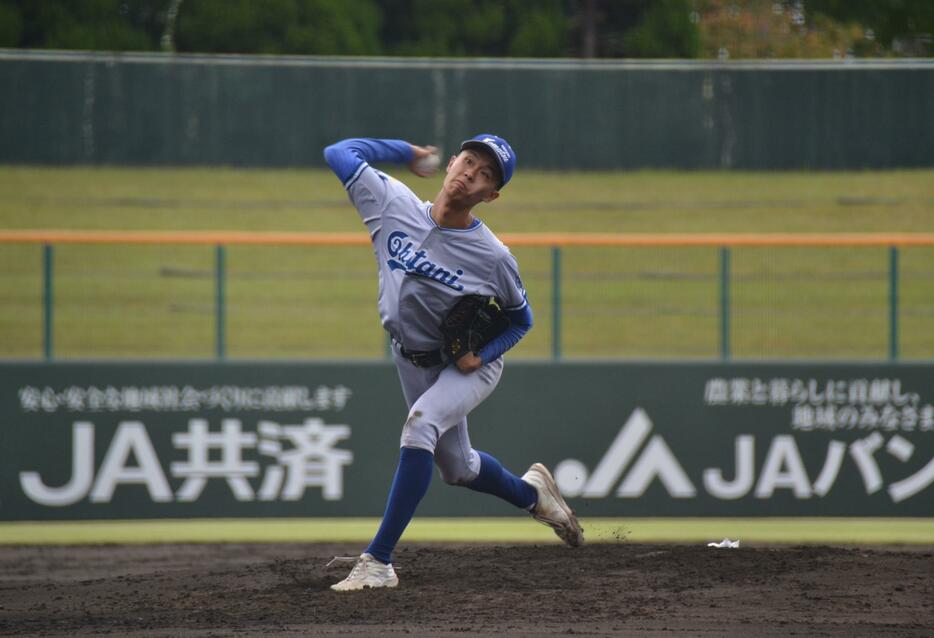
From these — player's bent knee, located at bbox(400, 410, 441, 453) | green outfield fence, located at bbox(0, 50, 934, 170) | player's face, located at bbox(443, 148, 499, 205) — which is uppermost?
green outfield fence, located at bbox(0, 50, 934, 170)

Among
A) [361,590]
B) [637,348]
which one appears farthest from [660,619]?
[637,348]

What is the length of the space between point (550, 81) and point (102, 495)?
9309mm

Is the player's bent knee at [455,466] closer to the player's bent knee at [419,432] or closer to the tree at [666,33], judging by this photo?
the player's bent knee at [419,432]

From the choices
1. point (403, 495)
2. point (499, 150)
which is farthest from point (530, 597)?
point (499, 150)

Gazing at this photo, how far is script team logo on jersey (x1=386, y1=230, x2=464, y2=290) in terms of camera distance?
6.28 m

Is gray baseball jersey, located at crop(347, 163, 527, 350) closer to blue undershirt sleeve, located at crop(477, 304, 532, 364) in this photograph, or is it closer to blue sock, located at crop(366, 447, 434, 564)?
blue undershirt sleeve, located at crop(477, 304, 532, 364)

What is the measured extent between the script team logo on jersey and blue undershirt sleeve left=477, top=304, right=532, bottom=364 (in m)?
0.36

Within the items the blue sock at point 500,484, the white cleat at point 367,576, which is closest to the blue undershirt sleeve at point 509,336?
the blue sock at point 500,484

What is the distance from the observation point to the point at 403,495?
6289 millimetres

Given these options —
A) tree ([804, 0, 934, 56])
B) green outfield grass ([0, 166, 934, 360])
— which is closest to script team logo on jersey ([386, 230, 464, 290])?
green outfield grass ([0, 166, 934, 360])

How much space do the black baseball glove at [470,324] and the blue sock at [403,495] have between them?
51 centimetres

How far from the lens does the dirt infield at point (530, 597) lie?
5.79 m

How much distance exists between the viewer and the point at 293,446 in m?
10.1

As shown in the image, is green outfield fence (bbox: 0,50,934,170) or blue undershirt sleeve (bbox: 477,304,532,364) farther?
green outfield fence (bbox: 0,50,934,170)
